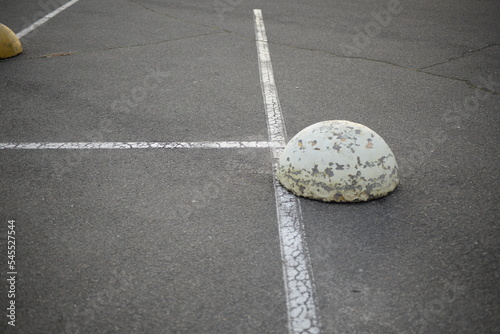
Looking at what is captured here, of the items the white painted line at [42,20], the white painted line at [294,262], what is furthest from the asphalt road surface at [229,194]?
the white painted line at [42,20]

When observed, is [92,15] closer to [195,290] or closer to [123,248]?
[123,248]

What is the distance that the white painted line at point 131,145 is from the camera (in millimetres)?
4028

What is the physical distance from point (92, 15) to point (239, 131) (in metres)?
6.13

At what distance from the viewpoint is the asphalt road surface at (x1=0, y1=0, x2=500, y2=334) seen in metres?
2.39

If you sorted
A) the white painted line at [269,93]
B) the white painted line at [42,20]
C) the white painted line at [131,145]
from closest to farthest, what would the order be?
the white painted line at [131,145]
the white painted line at [269,93]
the white painted line at [42,20]

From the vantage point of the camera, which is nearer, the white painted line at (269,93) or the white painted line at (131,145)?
the white painted line at (131,145)

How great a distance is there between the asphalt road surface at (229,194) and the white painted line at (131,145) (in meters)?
0.04

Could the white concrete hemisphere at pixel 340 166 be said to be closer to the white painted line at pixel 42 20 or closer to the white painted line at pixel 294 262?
the white painted line at pixel 294 262

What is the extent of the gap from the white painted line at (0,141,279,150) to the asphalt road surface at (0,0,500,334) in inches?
1.7

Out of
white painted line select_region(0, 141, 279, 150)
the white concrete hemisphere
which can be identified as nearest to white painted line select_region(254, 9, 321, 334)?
the white concrete hemisphere

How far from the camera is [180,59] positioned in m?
6.48

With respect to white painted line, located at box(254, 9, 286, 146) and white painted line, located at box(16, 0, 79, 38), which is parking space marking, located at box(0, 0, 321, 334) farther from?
white painted line, located at box(16, 0, 79, 38)

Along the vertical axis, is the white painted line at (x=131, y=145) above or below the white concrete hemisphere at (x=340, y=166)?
below

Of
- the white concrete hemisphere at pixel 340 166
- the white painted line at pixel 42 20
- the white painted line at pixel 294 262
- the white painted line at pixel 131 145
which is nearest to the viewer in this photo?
the white painted line at pixel 294 262
